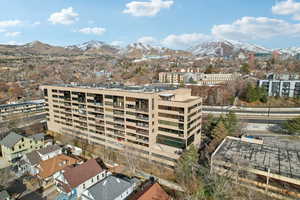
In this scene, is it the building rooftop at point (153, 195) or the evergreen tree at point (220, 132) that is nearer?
the building rooftop at point (153, 195)

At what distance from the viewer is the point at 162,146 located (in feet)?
125

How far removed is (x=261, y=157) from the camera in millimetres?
32250

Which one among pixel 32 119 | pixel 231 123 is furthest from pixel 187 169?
pixel 32 119

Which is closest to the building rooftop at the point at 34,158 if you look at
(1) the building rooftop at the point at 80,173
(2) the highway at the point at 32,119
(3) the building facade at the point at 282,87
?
(1) the building rooftop at the point at 80,173

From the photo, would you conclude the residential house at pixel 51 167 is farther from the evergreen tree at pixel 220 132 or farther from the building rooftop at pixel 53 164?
the evergreen tree at pixel 220 132

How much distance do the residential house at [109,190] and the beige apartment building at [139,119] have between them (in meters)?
10.8

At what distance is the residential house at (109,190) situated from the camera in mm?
25359

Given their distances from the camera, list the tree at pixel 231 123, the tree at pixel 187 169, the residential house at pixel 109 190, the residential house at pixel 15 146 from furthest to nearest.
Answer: the tree at pixel 231 123, the residential house at pixel 15 146, the tree at pixel 187 169, the residential house at pixel 109 190

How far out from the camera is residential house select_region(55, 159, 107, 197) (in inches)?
1097

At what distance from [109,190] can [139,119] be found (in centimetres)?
1531

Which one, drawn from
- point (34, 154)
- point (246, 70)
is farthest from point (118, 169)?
point (246, 70)

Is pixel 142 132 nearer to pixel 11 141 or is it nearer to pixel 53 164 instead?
pixel 53 164

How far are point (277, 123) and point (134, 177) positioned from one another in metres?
51.2

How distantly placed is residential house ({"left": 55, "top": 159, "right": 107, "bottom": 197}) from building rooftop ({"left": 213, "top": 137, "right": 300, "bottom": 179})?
22326mm
